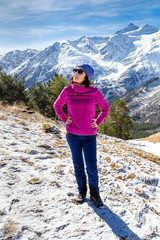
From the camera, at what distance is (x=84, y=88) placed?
3633 mm

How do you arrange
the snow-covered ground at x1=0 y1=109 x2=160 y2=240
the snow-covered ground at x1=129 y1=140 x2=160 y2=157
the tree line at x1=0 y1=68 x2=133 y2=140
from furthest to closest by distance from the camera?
the tree line at x1=0 y1=68 x2=133 y2=140
the snow-covered ground at x1=129 y1=140 x2=160 y2=157
the snow-covered ground at x1=0 y1=109 x2=160 y2=240

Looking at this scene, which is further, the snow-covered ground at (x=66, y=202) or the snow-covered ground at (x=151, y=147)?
the snow-covered ground at (x=151, y=147)

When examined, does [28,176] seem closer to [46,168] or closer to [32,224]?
[46,168]

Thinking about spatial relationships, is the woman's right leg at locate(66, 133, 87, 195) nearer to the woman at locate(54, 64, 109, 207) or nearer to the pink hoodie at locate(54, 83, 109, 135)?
the woman at locate(54, 64, 109, 207)

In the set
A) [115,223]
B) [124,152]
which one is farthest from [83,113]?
[124,152]

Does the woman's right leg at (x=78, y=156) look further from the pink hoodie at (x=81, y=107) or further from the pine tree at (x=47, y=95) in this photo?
the pine tree at (x=47, y=95)

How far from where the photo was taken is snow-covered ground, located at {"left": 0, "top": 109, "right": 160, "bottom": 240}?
307 cm

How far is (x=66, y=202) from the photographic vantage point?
12.7 ft

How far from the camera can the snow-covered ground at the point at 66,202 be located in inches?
121

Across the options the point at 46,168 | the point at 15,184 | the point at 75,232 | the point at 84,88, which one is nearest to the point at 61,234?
the point at 75,232

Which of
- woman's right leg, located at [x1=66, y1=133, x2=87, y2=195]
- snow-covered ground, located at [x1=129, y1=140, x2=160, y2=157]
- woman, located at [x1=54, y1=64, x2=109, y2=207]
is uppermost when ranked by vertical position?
woman, located at [x1=54, y1=64, x2=109, y2=207]

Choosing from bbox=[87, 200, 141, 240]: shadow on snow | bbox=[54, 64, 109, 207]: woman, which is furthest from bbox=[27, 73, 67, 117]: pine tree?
bbox=[87, 200, 141, 240]: shadow on snow

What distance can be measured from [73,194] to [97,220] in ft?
3.18

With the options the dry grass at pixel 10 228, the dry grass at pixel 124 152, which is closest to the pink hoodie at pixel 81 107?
the dry grass at pixel 10 228
